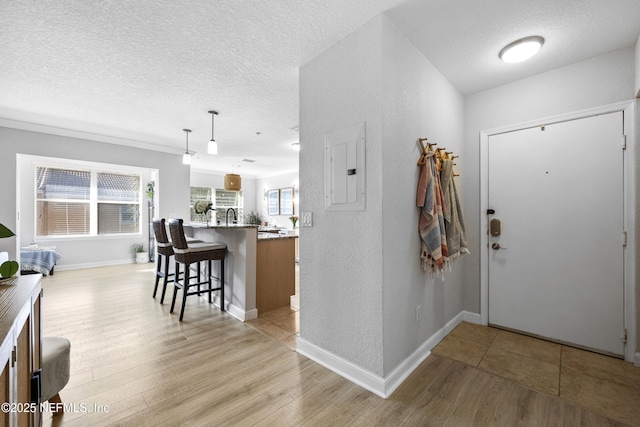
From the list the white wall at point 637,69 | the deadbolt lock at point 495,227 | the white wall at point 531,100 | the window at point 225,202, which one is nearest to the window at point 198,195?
the window at point 225,202

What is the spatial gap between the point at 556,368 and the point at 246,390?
2.26m

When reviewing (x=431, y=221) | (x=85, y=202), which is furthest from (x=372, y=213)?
(x=85, y=202)

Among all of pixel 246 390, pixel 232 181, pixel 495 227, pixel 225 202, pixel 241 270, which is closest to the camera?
pixel 246 390

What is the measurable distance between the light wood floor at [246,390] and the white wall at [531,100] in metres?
1.28

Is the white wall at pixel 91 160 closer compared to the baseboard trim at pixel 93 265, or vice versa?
the white wall at pixel 91 160

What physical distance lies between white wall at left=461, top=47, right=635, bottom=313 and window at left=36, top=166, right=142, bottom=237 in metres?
6.90

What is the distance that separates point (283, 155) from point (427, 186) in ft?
15.2

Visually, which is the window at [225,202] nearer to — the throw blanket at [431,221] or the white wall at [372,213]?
the white wall at [372,213]

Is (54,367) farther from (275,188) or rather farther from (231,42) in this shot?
(275,188)

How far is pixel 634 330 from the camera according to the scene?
81.1 inches

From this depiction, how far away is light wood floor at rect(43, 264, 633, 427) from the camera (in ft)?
5.06

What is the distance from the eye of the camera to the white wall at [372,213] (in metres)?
1.79

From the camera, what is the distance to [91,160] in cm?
447

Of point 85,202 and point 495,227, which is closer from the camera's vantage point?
point 495,227
